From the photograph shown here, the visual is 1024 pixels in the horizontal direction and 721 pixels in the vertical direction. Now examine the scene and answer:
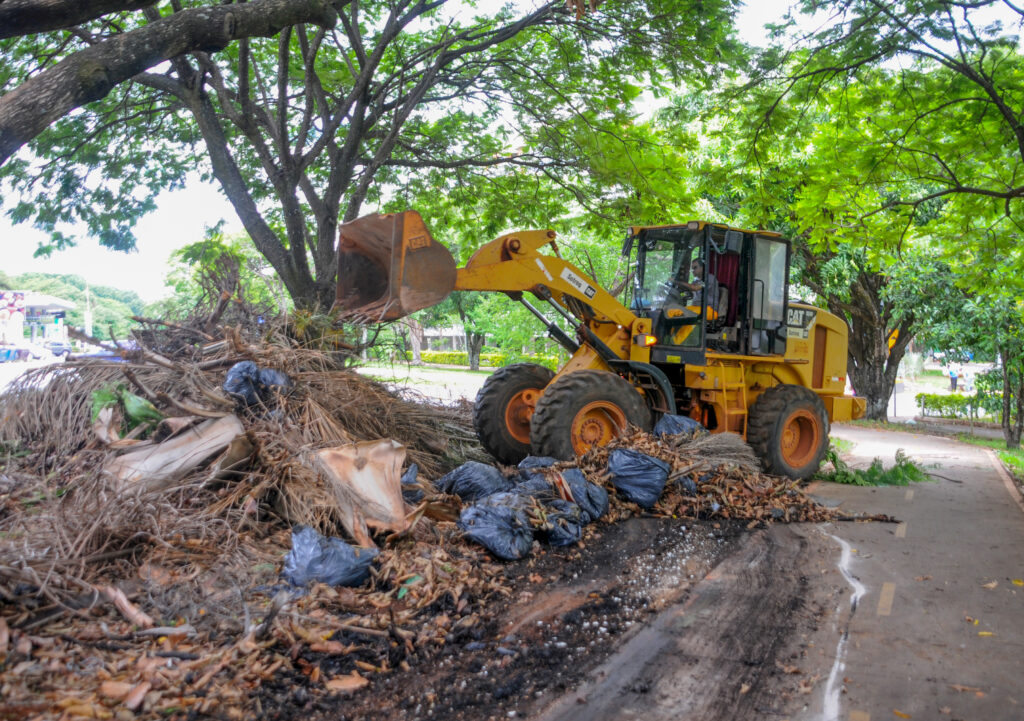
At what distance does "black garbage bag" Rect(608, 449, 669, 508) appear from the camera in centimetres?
712

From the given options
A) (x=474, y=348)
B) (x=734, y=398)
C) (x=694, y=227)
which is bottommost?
(x=734, y=398)

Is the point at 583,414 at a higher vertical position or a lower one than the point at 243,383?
lower

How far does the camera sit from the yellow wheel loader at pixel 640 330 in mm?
7766

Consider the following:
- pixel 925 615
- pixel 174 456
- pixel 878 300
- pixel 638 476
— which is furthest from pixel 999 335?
pixel 174 456

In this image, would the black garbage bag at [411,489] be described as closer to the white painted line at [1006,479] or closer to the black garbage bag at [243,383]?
the black garbage bag at [243,383]

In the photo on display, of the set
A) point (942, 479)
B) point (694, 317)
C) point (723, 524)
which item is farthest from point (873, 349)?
point (723, 524)

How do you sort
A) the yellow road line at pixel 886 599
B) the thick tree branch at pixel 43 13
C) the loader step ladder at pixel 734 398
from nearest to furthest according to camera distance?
the thick tree branch at pixel 43 13 < the yellow road line at pixel 886 599 < the loader step ladder at pixel 734 398

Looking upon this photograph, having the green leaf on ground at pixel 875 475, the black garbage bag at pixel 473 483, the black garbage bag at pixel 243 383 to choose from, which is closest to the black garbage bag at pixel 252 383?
the black garbage bag at pixel 243 383

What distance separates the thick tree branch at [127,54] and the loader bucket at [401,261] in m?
1.92

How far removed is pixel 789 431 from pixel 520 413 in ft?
12.3

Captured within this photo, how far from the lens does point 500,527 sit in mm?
5734

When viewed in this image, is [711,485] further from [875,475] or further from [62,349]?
[62,349]

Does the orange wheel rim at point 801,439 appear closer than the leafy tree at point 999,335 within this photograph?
Yes

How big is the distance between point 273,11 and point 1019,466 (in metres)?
14.4
